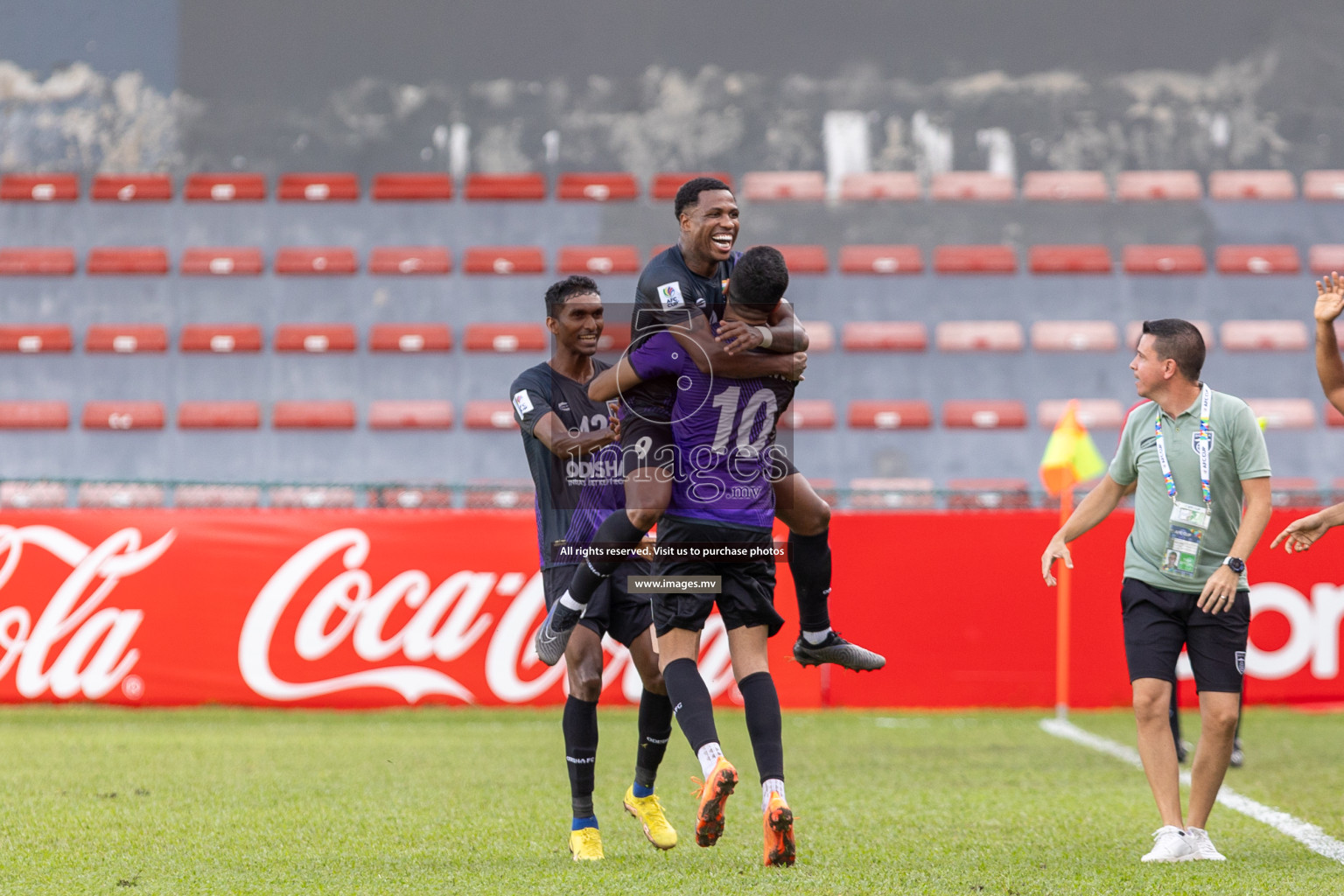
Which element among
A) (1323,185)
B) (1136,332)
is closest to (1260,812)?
(1136,332)

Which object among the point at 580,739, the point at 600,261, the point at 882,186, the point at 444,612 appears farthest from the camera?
the point at 882,186

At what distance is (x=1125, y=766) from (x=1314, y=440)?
28.8 feet

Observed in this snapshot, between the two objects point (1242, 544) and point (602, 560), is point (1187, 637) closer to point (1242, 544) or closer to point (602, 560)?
point (1242, 544)

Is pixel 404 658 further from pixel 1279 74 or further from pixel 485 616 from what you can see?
pixel 1279 74

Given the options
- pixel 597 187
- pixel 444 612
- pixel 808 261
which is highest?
pixel 597 187

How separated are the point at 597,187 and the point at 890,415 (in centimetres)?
497

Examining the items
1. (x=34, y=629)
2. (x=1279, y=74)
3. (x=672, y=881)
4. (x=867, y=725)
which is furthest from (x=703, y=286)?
(x=1279, y=74)

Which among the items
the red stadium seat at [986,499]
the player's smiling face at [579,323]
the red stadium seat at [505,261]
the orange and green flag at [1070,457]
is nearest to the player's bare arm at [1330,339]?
the player's smiling face at [579,323]

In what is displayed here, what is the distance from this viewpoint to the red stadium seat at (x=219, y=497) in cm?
1108

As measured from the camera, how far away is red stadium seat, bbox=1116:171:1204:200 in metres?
16.8

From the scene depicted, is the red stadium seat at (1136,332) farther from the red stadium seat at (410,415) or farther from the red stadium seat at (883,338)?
the red stadium seat at (410,415)

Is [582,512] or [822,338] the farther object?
[822,338]

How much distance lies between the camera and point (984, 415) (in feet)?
48.7

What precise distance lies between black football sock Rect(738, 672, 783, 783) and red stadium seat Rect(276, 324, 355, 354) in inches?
467
